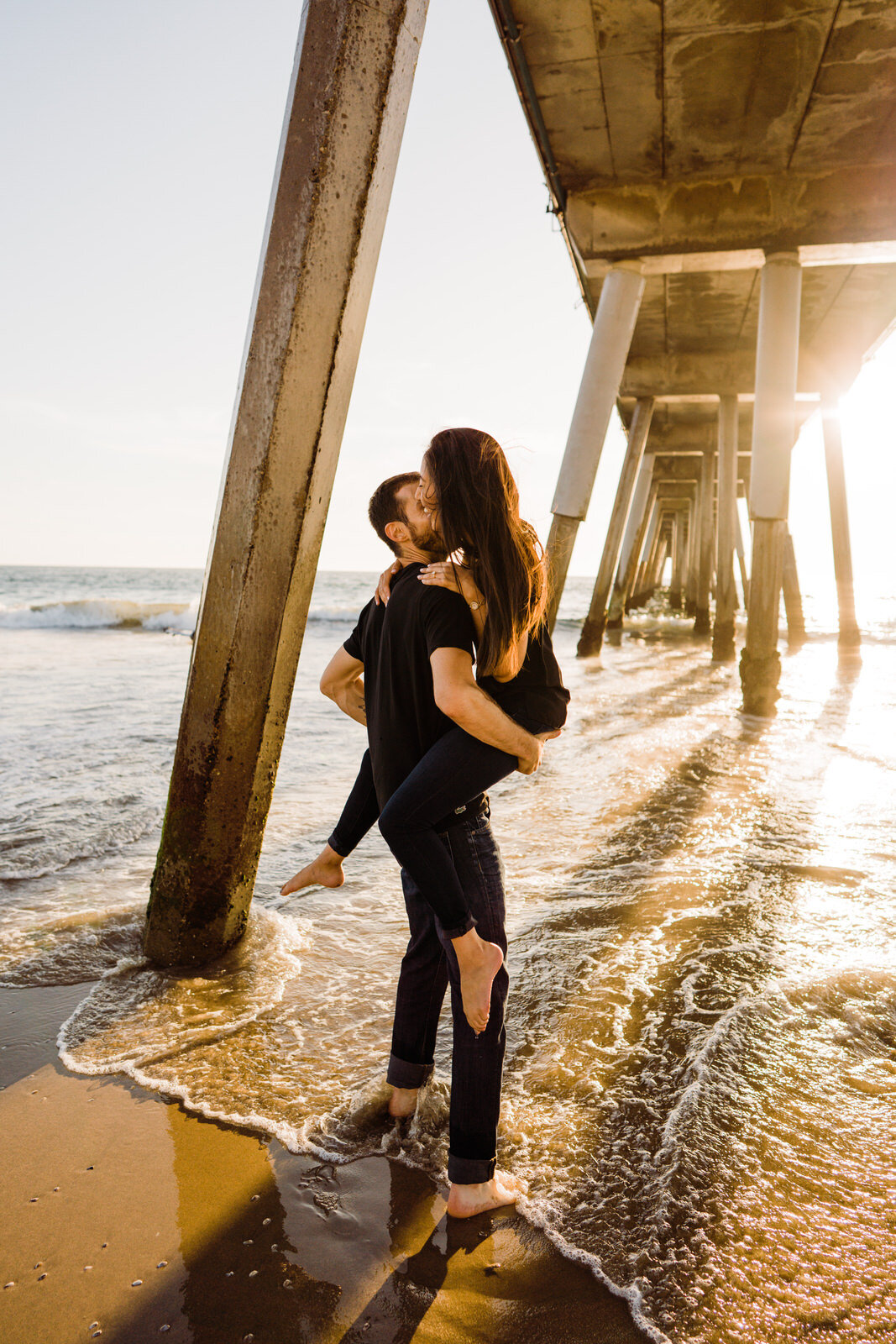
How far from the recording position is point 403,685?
Answer: 171 cm

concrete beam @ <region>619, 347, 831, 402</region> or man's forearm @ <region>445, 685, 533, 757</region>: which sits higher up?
concrete beam @ <region>619, 347, 831, 402</region>

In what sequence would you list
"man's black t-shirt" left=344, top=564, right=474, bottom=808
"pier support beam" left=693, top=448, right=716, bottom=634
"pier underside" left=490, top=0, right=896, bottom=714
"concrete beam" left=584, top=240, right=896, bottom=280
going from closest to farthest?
"man's black t-shirt" left=344, top=564, right=474, bottom=808, "pier underside" left=490, top=0, right=896, bottom=714, "concrete beam" left=584, top=240, right=896, bottom=280, "pier support beam" left=693, top=448, right=716, bottom=634

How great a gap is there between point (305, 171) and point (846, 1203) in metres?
2.88

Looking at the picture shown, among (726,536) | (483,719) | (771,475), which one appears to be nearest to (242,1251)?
(483,719)

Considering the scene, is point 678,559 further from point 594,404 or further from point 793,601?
point 594,404

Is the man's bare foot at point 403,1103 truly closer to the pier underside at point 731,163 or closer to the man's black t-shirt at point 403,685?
the man's black t-shirt at point 403,685

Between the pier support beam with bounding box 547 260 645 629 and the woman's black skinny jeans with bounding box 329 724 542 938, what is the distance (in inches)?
258

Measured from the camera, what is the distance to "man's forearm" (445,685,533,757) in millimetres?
1554

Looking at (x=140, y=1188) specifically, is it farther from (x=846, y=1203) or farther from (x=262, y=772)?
(x=846, y=1203)

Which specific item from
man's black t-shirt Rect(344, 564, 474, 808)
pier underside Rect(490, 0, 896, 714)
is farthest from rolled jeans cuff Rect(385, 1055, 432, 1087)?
pier underside Rect(490, 0, 896, 714)

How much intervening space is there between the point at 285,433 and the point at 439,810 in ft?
4.17

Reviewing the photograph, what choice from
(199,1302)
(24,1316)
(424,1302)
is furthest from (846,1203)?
(24,1316)

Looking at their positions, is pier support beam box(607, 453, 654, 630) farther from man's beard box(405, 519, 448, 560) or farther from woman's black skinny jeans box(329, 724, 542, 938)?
woman's black skinny jeans box(329, 724, 542, 938)

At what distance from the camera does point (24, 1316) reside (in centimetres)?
133
